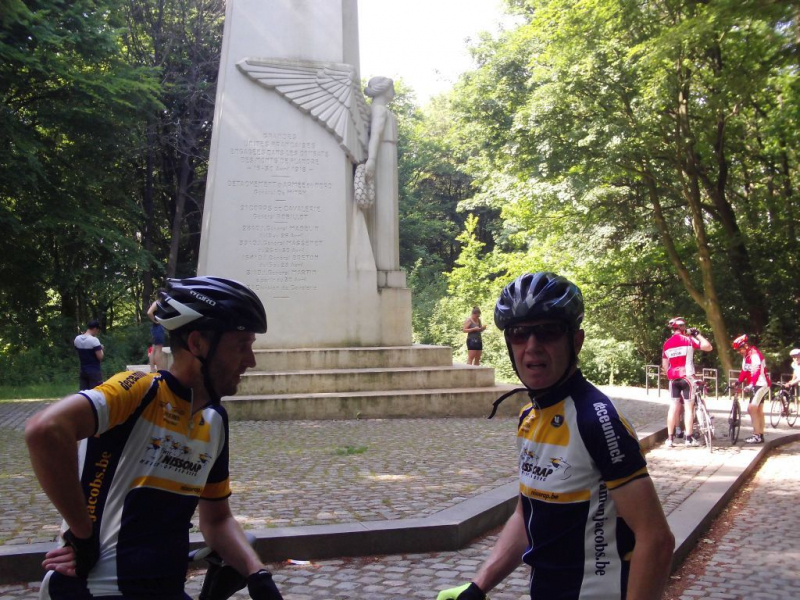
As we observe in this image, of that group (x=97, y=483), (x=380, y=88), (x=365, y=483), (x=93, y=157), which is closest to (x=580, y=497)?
(x=97, y=483)

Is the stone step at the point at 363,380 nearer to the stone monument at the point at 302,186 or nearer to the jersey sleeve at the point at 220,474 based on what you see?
the stone monument at the point at 302,186

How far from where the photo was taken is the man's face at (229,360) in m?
2.15

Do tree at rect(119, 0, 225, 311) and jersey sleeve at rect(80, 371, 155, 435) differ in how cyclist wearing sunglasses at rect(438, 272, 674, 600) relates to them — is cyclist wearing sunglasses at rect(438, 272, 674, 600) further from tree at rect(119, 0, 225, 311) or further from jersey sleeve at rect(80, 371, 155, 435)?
tree at rect(119, 0, 225, 311)

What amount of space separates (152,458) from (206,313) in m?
0.39

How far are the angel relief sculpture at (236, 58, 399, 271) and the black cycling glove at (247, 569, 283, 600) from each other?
505 inches

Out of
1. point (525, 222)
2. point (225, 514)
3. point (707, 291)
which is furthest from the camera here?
point (525, 222)

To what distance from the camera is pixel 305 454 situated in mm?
9102

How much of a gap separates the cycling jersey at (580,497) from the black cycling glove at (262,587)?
2.17 ft

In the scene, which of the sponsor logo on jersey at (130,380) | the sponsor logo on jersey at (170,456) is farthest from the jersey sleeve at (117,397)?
the sponsor logo on jersey at (170,456)

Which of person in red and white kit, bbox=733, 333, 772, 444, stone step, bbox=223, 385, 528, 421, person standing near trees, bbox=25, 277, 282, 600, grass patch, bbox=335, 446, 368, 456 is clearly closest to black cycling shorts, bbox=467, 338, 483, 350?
stone step, bbox=223, 385, 528, 421

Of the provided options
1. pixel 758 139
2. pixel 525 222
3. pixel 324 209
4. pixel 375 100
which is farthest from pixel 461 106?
pixel 324 209

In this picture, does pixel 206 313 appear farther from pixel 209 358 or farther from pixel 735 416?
pixel 735 416

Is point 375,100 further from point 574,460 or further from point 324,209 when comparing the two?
point 574,460

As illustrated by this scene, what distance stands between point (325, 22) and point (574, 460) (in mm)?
14346
